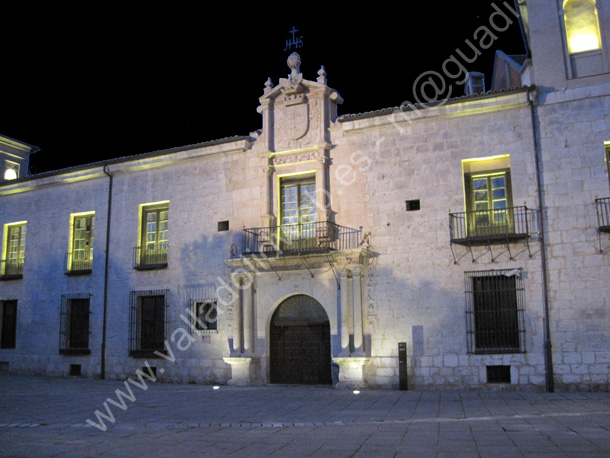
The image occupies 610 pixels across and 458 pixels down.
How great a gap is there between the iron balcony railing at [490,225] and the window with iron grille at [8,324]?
603 inches

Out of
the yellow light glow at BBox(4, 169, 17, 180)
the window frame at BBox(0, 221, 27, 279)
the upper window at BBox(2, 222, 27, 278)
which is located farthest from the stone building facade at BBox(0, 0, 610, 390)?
the yellow light glow at BBox(4, 169, 17, 180)

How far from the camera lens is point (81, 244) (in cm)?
1973

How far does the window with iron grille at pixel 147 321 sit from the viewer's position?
17688 mm

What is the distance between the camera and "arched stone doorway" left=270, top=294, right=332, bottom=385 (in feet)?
51.4

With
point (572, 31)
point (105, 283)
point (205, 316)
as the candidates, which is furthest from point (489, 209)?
point (105, 283)

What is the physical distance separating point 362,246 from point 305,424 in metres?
6.58

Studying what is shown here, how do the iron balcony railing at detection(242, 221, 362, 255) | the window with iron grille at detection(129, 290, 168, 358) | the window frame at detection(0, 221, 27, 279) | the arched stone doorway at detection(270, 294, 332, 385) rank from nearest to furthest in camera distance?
the iron balcony railing at detection(242, 221, 362, 255)
the arched stone doorway at detection(270, 294, 332, 385)
the window with iron grille at detection(129, 290, 168, 358)
the window frame at detection(0, 221, 27, 279)

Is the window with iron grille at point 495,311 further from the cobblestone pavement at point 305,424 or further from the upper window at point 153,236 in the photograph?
the upper window at point 153,236

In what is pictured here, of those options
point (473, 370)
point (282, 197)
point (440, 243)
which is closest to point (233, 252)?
point (282, 197)

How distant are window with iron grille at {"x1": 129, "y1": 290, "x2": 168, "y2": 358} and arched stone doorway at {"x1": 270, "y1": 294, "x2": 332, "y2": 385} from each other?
372 centimetres

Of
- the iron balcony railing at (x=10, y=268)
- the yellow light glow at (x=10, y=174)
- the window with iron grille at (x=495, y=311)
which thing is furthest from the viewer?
the yellow light glow at (x=10, y=174)

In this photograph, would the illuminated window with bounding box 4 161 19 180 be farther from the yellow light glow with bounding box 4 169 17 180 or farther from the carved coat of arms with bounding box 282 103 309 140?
the carved coat of arms with bounding box 282 103 309 140

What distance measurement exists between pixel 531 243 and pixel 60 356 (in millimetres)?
14661

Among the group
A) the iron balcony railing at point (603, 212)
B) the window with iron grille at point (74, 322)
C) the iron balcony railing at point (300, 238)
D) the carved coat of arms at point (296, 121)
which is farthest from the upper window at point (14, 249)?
the iron balcony railing at point (603, 212)
